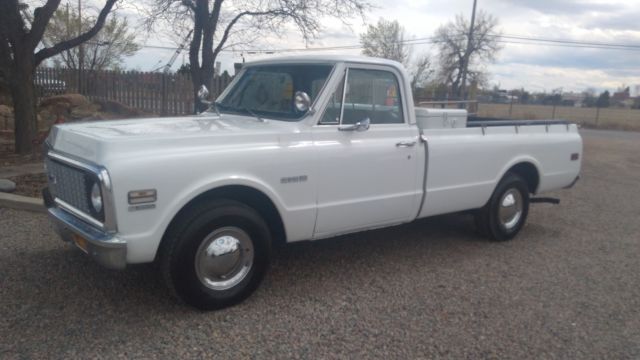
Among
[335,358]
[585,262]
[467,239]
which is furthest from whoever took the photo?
[467,239]

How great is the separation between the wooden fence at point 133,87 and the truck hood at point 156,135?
28.7 feet

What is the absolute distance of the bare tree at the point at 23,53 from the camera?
8227mm

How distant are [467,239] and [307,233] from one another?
2567mm

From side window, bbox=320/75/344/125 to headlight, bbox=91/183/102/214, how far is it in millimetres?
1816

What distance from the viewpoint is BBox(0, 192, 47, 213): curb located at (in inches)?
245

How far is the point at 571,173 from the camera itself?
22.0ft

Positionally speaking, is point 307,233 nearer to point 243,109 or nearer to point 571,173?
point 243,109

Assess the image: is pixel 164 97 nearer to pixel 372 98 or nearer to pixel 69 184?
pixel 372 98

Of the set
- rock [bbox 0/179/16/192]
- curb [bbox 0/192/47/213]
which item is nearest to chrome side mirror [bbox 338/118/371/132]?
curb [bbox 0/192/47/213]

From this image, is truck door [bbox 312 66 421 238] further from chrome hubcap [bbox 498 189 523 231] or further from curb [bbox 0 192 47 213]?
curb [bbox 0 192 47 213]

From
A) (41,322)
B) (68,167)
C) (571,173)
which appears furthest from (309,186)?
(571,173)

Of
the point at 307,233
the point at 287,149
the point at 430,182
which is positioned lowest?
the point at 307,233

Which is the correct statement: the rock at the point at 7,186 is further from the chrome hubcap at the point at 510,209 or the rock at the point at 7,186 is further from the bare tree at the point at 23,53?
the chrome hubcap at the point at 510,209

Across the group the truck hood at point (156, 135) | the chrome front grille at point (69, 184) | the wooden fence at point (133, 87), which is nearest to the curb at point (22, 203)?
the chrome front grille at point (69, 184)
